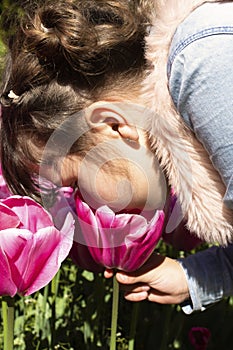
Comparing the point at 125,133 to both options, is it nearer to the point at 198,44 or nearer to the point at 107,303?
the point at 198,44

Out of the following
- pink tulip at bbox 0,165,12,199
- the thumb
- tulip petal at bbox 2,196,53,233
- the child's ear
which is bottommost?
the thumb

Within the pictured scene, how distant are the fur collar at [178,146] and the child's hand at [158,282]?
0.14 meters

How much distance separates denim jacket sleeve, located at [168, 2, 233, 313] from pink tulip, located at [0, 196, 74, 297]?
10.4 inches

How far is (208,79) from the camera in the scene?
1.30 m

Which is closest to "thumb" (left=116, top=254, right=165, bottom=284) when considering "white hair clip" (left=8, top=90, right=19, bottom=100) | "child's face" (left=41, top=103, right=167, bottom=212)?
"child's face" (left=41, top=103, right=167, bottom=212)

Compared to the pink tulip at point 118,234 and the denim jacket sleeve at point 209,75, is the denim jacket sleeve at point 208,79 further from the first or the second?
the pink tulip at point 118,234

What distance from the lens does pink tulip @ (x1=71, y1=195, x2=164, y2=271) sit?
134 cm

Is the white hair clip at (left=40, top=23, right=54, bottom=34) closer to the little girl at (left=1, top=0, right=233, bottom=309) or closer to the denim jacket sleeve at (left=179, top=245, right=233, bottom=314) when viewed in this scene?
the little girl at (left=1, top=0, right=233, bottom=309)

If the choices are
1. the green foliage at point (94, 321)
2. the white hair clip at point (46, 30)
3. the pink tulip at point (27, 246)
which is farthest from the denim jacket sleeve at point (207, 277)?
the white hair clip at point (46, 30)

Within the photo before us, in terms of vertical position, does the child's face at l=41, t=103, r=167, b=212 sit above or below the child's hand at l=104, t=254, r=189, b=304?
above

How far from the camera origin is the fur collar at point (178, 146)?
138 centimetres

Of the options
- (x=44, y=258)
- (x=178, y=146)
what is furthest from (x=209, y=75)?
(x=44, y=258)

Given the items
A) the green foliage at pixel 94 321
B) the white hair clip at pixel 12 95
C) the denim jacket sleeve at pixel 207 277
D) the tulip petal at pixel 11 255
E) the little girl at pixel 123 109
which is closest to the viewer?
the tulip petal at pixel 11 255

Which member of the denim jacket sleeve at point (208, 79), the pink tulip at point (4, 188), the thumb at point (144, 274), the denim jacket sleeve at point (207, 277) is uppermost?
the denim jacket sleeve at point (208, 79)
